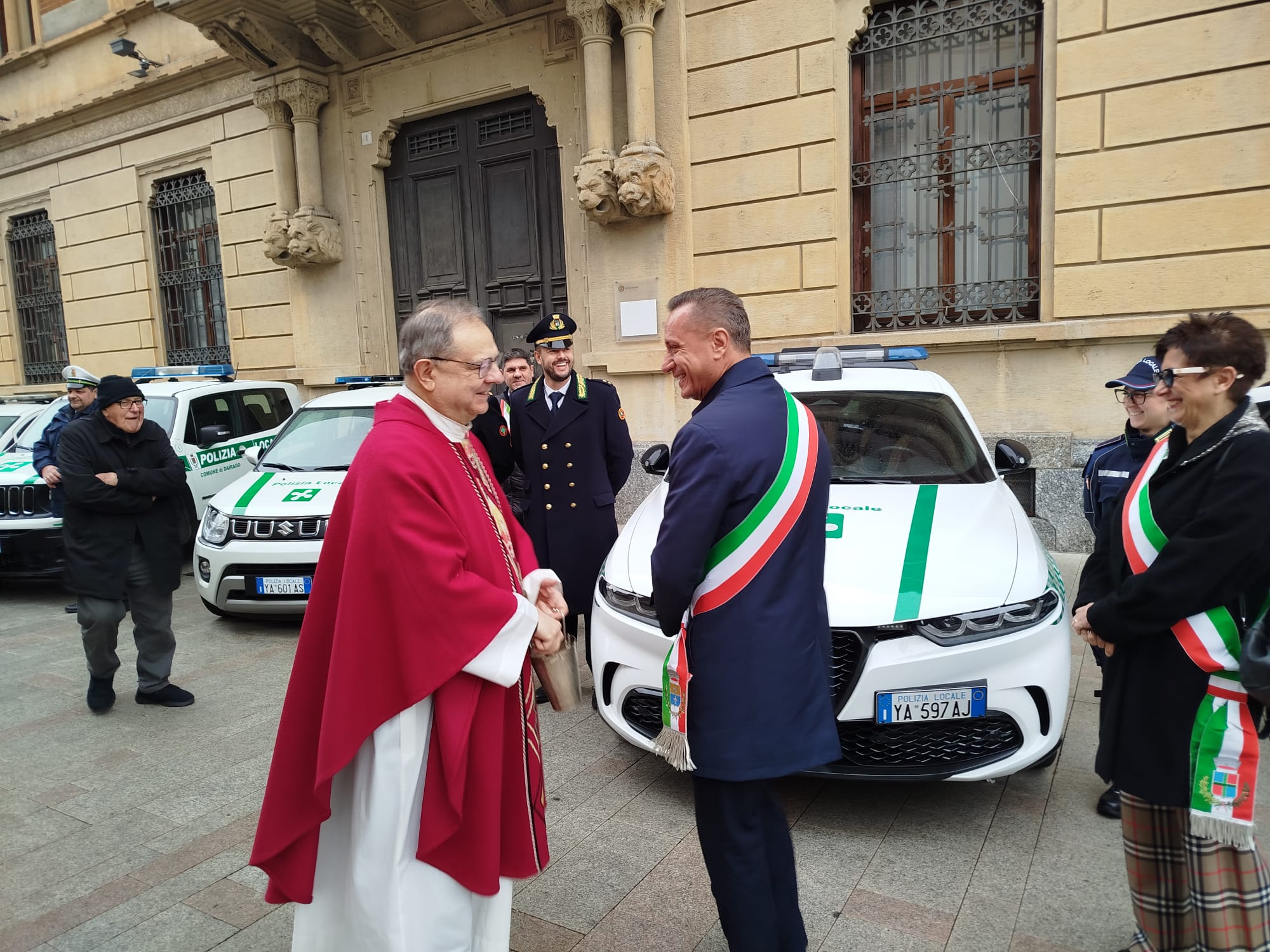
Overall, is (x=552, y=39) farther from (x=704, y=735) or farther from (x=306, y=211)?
(x=704, y=735)

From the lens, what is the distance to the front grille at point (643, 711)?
3.50 meters

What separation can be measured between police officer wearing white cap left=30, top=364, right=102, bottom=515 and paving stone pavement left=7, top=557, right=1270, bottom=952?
279 cm

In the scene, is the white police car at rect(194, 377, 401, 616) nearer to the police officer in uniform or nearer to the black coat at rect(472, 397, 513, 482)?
the black coat at rect(472, 397, 513, 482)

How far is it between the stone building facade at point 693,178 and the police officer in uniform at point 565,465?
465 cm

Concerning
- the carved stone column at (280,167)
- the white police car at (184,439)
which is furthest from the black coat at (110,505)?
the carved stone column at (280,167)

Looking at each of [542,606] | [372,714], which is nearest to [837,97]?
[542,606]

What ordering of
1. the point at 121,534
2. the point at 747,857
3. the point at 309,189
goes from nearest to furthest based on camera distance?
the point at 747,857 → the point at 121,534 → the point at 309,189

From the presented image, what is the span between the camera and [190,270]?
534 inches

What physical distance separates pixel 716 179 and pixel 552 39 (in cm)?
276

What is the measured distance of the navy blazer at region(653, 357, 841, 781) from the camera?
2166 millimetres

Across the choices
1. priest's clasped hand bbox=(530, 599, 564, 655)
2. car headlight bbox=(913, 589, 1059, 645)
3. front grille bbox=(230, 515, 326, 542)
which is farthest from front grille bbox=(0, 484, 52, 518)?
car headlight bbox=(913, 589, 1059, 645)

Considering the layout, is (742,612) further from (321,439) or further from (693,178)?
(693,178)

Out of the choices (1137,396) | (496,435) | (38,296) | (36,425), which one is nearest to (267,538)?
(496,435)

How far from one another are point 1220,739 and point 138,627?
16.7ft
